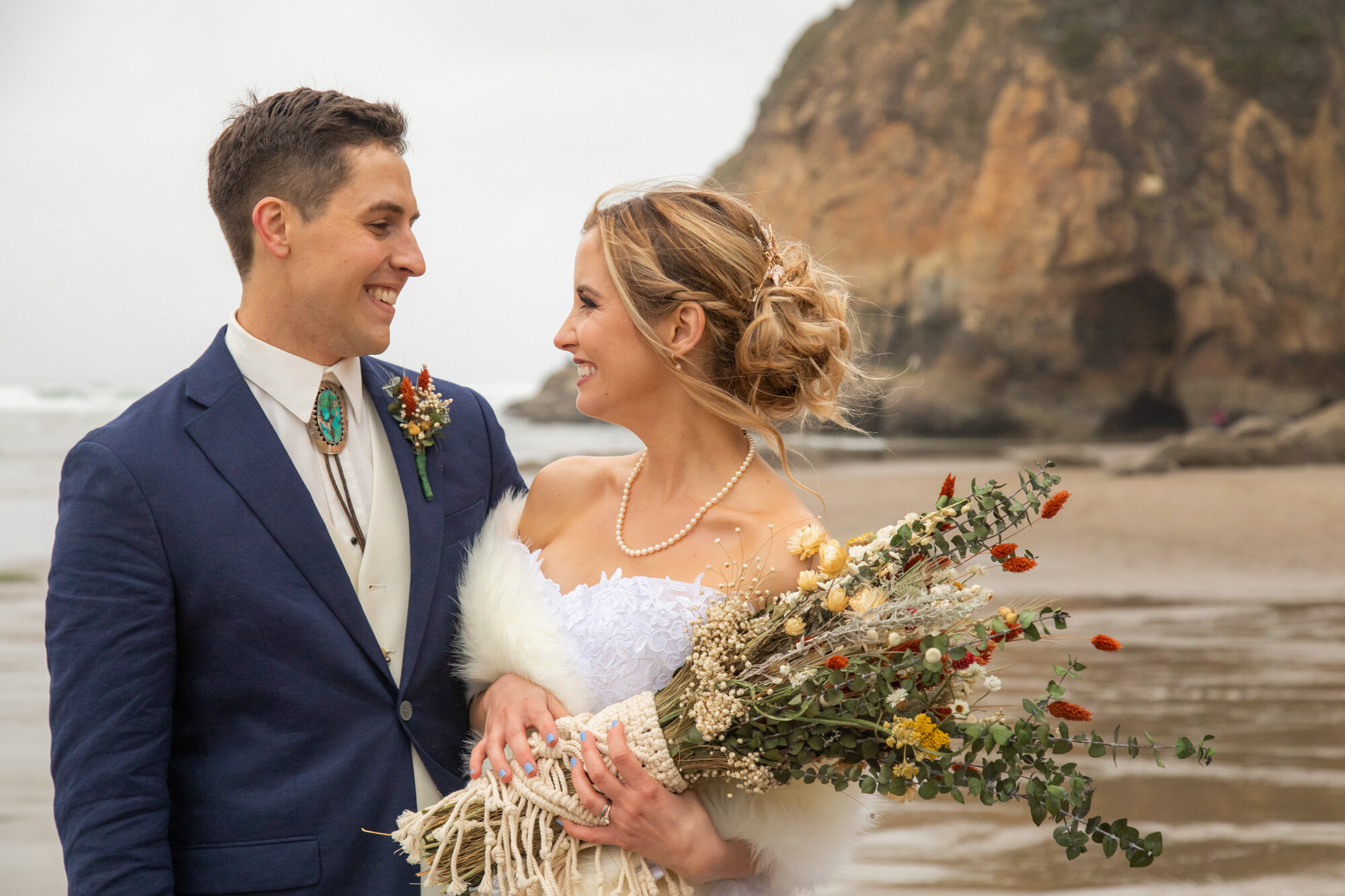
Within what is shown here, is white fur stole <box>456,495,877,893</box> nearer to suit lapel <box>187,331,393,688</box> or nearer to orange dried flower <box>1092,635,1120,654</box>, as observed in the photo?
suit lapel <box>187,331,393,688</box>

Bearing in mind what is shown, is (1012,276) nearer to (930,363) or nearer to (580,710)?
(930,363)

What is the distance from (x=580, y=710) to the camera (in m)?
2.52

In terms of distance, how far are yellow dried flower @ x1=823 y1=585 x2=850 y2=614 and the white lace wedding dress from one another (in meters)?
0.35

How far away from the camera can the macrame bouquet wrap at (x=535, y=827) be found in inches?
90.8

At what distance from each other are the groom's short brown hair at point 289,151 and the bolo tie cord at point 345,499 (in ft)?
1.61

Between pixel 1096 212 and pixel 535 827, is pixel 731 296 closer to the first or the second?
pixel 535 827

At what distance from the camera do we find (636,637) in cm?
252

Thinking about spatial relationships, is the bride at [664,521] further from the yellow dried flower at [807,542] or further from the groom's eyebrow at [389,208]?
the groom's eyebrow at [389,208]

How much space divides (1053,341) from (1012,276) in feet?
6.69

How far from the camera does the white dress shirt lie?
8.16 feet

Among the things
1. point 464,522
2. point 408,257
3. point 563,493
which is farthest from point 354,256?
point 563,493

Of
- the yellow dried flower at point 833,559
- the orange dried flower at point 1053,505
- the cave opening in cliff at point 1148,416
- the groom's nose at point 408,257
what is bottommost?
the cave opening in cliff at point 1148,416

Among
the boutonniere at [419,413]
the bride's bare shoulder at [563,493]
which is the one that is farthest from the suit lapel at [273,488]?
the bride's bare shoulder at [563,493]

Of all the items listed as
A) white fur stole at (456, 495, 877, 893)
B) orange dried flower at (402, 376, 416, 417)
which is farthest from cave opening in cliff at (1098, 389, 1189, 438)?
orange dried flower at (402, 376, 416, 417)
